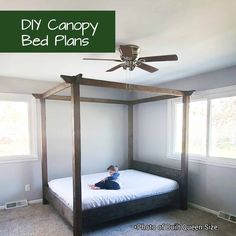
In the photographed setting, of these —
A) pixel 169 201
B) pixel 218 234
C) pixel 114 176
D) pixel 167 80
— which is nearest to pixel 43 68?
pixel 114 176

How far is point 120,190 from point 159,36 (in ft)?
7.19

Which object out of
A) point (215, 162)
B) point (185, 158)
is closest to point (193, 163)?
point (185, 158)

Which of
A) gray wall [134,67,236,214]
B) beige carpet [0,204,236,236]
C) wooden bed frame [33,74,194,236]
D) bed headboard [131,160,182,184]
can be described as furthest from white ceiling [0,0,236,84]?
beige carpet [0,204,236,236]

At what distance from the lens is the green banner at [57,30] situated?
171 cm

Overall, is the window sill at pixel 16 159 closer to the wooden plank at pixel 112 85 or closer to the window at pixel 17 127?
the window at pixel 17 127

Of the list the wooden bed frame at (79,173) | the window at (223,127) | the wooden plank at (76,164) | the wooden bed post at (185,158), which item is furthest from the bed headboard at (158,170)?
the wooden plank at (76,164)

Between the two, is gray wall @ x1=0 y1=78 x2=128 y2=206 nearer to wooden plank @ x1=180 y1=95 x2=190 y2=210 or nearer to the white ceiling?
the white ceiling

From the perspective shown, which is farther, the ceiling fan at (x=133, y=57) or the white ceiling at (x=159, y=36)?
the ceiling fan at (x=133, y=57)

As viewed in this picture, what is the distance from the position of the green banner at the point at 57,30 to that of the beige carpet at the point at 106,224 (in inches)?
93.9

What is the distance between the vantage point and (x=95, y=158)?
4.62 m

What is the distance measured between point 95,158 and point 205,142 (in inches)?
90.1

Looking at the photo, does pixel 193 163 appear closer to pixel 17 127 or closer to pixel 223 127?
pixel 223 127

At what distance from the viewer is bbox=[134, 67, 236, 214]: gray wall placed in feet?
10.8

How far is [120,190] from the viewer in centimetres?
313
